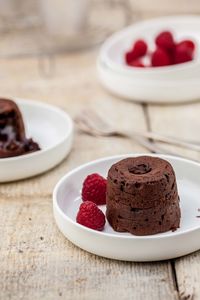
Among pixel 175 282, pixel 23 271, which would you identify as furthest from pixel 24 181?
pixel 175 282

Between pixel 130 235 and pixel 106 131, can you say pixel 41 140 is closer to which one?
pixel 106 131

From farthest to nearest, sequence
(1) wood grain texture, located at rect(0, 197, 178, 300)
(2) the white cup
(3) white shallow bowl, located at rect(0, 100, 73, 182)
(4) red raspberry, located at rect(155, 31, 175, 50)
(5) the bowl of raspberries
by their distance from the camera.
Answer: (2) the white cup < (4) red raspberry, located at rect(155, 31, 175, 50) < (5) the bowl of raspberries < (3) white shallow bowl, located at rect(0, 100, 73, 182) < (1) wood grain texture, located at rect(0, 197, 178, 300)

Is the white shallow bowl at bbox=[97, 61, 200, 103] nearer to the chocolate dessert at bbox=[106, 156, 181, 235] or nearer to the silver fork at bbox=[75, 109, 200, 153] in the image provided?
the silver fork at bbox=[75, 109, 200, 153]

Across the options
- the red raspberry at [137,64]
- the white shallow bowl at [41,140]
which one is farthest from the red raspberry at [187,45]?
the white shallow bowl at [41,140]

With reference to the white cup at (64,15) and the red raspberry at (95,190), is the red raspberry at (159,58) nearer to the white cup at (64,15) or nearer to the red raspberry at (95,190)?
the white cup at (64,15)

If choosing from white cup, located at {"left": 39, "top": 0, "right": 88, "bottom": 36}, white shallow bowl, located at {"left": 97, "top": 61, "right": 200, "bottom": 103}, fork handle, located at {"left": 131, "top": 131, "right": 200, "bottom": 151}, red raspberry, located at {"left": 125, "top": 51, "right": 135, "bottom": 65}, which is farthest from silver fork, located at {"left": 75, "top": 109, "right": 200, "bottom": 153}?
white cup, located at {"left": 39, "top": 0, "right": 88, "bottom": 36}

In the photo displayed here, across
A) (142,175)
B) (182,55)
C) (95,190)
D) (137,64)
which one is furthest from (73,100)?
(142,175)

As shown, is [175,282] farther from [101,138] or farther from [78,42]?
[78,42]
